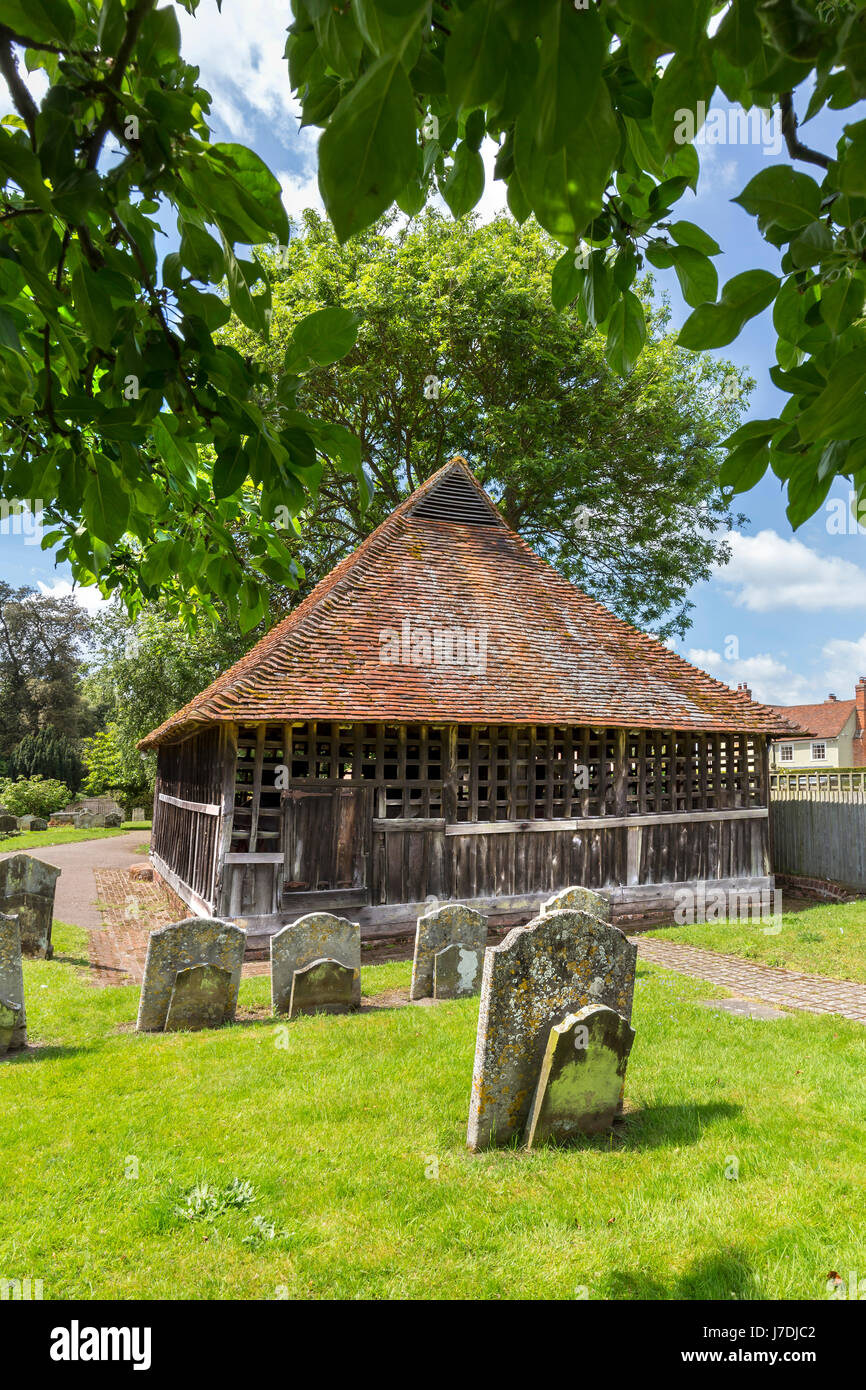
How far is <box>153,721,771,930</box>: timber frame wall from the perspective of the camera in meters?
11.0

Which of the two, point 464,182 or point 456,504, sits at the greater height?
point 456,504

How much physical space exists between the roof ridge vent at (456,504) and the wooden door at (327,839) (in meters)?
6.72

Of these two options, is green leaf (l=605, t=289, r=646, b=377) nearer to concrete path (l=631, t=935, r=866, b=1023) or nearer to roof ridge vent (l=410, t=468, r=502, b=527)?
concrete path (l=631, t=935, r=866, b=1023)

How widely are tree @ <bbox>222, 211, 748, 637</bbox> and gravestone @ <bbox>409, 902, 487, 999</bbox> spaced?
12.8m

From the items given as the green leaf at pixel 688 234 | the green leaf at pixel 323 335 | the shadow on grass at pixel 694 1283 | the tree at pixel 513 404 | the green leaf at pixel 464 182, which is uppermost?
the tree at pixel 513 404

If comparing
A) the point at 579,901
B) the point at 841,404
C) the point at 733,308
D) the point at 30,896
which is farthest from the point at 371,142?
the point at 30,896

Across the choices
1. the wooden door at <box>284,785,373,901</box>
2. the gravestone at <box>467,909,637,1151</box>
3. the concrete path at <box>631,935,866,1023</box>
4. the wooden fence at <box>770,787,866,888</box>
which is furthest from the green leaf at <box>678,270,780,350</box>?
the wooden fence at <box>770,787,866,888</box>

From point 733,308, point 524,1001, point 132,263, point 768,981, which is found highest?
point 132,263

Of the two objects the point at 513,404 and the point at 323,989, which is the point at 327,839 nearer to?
the point at 323,989

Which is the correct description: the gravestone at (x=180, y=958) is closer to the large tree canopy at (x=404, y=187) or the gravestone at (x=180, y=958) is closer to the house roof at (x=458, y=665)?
the house roof at (x=458, y=665)

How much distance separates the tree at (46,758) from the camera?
43.5m

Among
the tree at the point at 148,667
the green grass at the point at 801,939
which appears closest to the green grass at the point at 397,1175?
the green grass at the point at 801,939

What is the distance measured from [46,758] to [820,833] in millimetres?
40975

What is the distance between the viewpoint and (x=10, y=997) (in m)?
6.91
